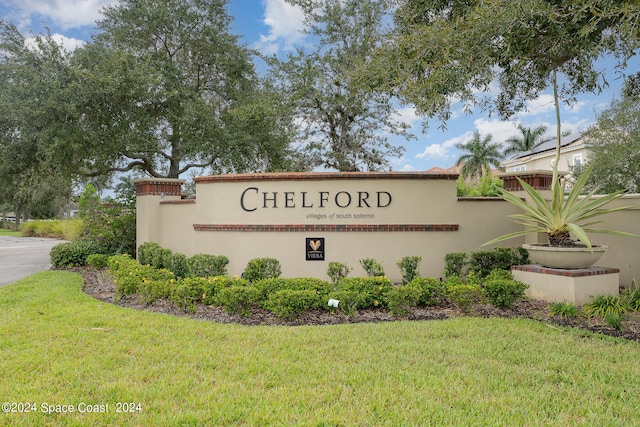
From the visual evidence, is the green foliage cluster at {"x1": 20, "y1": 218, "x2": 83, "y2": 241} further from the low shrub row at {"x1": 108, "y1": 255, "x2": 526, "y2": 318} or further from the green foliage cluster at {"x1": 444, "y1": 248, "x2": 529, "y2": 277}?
the green foliage cluster at {"x1": 444, "y1": 248, "x2": 529, "y2": 277}

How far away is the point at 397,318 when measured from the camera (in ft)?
19.2

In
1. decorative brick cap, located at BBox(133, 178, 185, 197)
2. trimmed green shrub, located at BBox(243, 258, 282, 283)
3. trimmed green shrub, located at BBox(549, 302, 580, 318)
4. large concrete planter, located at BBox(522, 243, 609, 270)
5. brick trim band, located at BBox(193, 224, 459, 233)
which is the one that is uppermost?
decorative brick cap, located at BBox(133, 178, 185, 197)

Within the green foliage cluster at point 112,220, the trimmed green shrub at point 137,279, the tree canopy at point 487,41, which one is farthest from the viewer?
the green foliage cluster at point 112,220

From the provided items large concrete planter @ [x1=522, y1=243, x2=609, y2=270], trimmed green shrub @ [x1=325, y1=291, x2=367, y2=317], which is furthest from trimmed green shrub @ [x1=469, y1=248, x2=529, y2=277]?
trimmed green shrub @ [x1=325, y1=291, x2=367, y2=317]

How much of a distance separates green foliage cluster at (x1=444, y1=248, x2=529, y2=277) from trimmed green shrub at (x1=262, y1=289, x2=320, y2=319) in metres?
3.14

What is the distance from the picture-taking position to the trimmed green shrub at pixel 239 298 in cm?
574

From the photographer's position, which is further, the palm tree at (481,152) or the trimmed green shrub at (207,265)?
the palm tree at (481,152)

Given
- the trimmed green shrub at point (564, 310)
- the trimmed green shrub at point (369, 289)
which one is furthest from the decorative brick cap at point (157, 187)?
the trimmed green shrub at point (564, 310)

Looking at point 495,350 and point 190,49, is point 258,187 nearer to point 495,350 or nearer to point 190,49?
point 495,350

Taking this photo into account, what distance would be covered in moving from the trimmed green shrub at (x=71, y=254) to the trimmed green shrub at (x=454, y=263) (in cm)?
905

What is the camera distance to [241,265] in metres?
8.36

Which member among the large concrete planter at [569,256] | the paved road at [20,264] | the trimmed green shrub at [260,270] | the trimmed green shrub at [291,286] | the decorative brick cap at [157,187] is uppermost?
the decorative brick cap at [157,187]

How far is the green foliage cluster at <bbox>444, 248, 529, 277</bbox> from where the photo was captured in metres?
7.81

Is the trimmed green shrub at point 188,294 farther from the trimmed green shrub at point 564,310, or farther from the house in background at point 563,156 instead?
the house in background at point 563,156
